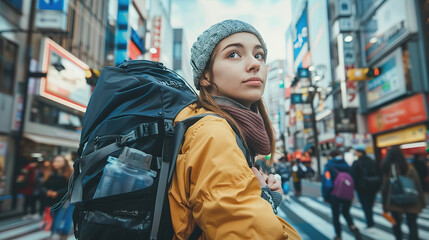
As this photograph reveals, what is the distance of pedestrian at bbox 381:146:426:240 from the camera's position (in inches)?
179

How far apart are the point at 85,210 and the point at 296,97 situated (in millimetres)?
18217

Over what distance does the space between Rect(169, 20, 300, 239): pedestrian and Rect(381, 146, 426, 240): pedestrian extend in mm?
4608

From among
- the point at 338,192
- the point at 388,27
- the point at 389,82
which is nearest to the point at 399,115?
the point at 389,82

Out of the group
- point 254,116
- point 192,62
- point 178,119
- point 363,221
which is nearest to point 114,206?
point 178,119

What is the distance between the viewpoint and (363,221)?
718 centimetres

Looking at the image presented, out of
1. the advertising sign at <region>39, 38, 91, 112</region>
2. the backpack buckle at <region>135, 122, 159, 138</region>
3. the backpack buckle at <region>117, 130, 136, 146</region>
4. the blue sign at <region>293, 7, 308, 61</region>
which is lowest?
the backpack buckle at <region>117, 130, 136, 146</region>

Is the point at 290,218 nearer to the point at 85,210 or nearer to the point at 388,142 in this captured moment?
the point at 85,210

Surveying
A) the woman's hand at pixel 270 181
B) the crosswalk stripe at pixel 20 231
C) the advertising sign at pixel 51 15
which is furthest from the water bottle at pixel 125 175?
the advertising sign at pixel 51 15

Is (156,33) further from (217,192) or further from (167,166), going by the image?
(217,192)

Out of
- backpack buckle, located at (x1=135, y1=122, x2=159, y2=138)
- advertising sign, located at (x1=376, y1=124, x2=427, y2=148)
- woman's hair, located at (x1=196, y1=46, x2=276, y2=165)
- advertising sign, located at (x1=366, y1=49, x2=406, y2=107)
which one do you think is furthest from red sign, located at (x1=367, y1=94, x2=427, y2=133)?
backpack buckle, located at (x1=135, y1=122, x2=159, y2=138)

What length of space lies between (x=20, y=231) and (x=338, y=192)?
7740 mm

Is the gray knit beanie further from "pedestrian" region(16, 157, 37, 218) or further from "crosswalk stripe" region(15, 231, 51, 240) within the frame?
"pedestrian" region(16, 157, 37, 218)

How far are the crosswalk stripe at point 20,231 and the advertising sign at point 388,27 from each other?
18.0 metres

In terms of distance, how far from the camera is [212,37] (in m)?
1.39
